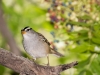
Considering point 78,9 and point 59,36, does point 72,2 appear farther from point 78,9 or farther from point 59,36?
point 59,36

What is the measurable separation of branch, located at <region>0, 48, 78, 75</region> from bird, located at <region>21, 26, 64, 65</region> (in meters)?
0.35

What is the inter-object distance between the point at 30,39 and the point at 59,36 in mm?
266

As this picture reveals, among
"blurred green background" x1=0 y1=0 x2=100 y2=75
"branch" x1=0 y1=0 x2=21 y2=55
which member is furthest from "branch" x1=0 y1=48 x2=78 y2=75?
"branch" x1=0 y1=0 x2=21 y2=55

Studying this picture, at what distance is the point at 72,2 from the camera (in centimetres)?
288

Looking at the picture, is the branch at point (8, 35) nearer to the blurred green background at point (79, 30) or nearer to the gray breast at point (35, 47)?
the gray breast at point (35, 47)

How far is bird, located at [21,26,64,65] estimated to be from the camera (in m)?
3.04

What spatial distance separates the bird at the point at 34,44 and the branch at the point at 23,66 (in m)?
0.35

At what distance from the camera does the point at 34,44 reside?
3088 millimetres

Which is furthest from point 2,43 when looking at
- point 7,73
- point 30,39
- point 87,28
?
point 87,28

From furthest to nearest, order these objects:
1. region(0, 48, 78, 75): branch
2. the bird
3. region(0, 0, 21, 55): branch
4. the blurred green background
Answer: region(0, 0, 21, 55): branch
the bird
the blurred green background
region(0, 48, 78, 75): branch

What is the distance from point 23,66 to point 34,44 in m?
0.44

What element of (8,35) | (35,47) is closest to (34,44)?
(35,47)

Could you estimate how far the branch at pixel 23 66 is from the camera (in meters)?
2.65

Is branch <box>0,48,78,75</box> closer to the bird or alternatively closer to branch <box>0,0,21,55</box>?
the bird
